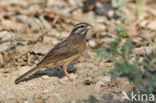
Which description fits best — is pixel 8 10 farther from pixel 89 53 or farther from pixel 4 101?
pixel 4 101

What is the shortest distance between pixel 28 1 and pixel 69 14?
1615 millimetres

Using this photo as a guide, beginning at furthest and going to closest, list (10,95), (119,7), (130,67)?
(119,7), (10,95), (130,67)

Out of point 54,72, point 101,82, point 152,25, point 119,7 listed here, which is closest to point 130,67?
point 101,82

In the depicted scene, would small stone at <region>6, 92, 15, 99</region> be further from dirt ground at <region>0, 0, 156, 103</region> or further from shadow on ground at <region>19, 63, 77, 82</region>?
shadow on ground at <region>19, 63, 77, 82</region>

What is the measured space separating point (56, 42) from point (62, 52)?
183cm

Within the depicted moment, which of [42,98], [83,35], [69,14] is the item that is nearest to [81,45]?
[83,35]

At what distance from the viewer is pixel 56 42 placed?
8.59 meters

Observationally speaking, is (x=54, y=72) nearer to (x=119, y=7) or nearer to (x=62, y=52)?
(x=62, y=52)

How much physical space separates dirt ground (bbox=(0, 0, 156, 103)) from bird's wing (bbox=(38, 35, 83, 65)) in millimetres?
394

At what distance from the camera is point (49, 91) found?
5.94 metres

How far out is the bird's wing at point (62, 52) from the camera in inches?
260

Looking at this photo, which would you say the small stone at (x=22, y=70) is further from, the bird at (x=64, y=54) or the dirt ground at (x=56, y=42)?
the bird at (x=64, y=54)

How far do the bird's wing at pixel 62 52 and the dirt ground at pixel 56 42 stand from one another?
39 cm

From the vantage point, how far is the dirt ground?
5.80 metres
